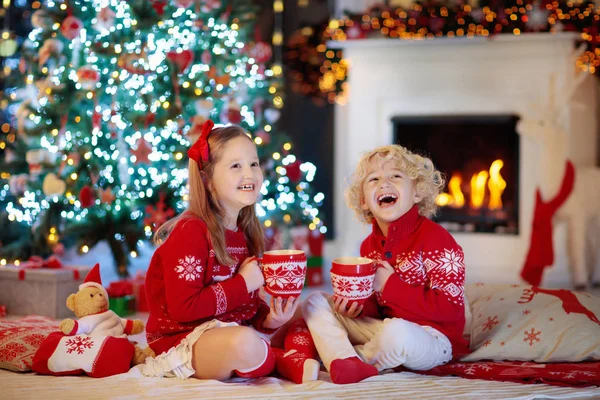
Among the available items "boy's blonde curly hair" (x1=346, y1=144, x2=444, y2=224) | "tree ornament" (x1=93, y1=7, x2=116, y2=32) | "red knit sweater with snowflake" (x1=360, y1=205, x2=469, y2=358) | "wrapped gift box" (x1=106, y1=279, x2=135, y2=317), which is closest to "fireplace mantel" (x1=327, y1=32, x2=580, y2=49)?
"tree ornament" (x1=93, y1=7, x2=116, y2=32)

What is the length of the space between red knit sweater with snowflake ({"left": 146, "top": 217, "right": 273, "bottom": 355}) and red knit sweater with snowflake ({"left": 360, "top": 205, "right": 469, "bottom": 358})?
412 millimetres

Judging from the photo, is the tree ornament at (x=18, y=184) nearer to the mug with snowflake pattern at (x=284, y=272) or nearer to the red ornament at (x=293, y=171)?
the red ornament at (x=293, y=171)

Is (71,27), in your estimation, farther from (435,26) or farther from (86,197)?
(435,26)

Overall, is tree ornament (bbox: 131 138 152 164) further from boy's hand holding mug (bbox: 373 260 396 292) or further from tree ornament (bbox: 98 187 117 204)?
boy's hand holding mug (bbox: 373 260 396 292)

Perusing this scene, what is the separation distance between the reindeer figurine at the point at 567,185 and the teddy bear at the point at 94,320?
250 centimetres

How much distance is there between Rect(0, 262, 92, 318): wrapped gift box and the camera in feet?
9.32

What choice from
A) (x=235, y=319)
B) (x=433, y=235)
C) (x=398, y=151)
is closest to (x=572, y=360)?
(x=433, y=235)

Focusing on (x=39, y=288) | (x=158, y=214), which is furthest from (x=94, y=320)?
(x=158, y=214)

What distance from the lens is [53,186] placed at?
321 cm

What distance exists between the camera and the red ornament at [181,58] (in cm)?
324

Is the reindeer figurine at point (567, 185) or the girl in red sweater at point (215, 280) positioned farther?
the reindeer figurine at point (567, 185)

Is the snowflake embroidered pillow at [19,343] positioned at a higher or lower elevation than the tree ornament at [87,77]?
lower

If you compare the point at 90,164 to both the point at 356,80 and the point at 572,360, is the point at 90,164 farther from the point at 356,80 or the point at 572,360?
the point at 572,360

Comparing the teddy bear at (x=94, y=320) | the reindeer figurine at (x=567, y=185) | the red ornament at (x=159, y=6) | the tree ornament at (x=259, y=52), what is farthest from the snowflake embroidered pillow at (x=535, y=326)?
the red ornament at (x=159, y=6)
